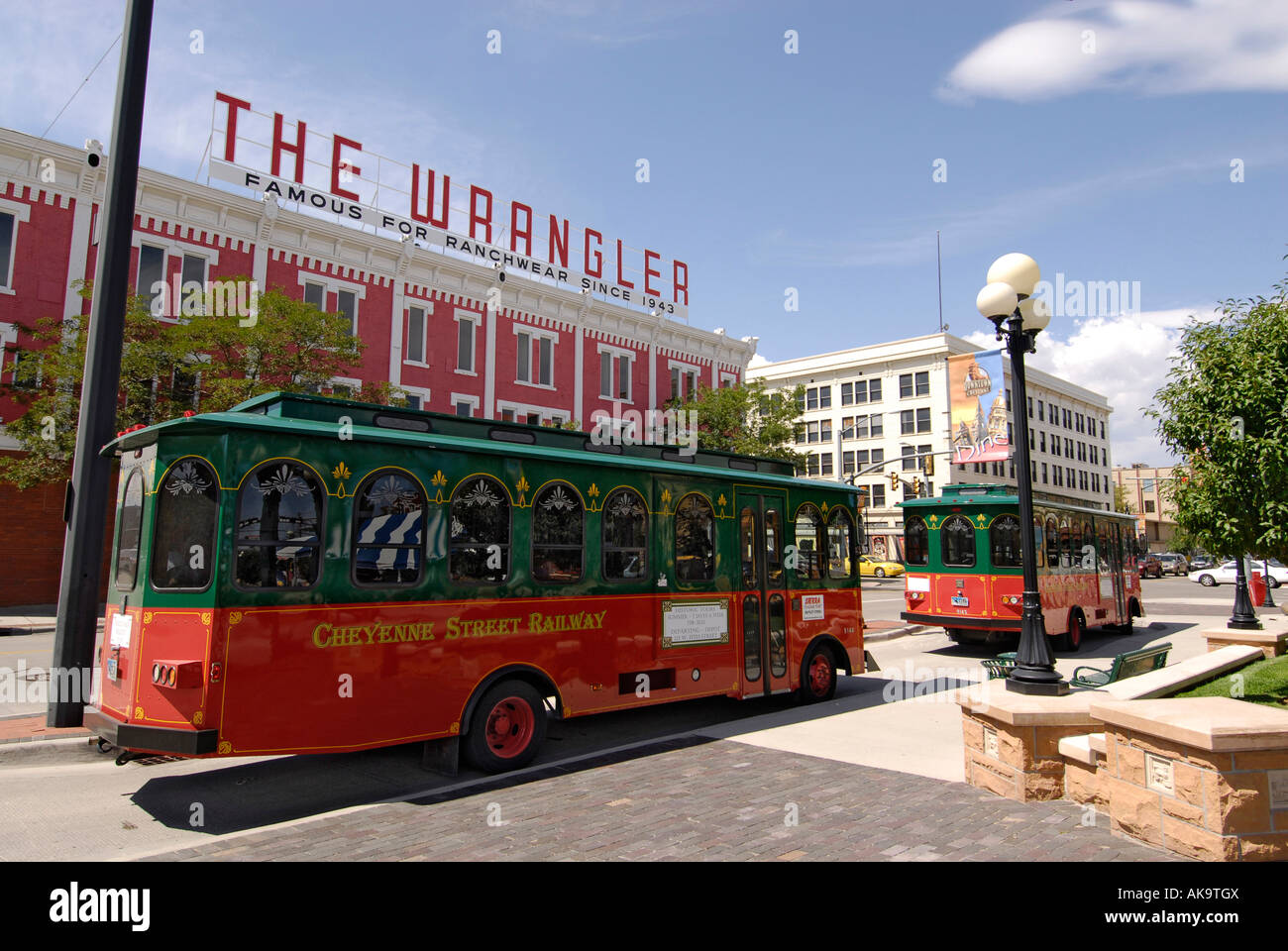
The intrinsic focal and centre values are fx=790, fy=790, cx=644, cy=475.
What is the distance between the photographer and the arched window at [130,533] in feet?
20.9

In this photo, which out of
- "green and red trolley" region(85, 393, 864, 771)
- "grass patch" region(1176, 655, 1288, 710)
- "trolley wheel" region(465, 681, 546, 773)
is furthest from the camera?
"grass patch" region(1176, 655, 1288, 710)

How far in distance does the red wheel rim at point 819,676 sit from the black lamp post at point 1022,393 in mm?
3654

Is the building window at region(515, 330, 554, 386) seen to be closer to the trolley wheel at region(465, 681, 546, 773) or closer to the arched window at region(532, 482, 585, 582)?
the arched window at region(532, 482, 585, 582)

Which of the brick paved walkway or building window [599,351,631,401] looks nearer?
the brick paved walkway

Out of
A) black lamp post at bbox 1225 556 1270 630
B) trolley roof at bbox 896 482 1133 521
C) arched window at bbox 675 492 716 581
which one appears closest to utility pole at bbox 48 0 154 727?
arched window at bbox 675 492 716 581

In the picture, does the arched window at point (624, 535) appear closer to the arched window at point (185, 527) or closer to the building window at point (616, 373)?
the arched window at point (185, 527)

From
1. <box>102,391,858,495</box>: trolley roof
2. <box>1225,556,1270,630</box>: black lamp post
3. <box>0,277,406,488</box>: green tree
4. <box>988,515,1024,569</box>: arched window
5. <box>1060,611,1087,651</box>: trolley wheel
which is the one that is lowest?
<box>1060,611,1087,651</box>: trolley wheel

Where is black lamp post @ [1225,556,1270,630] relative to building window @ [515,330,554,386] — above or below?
below

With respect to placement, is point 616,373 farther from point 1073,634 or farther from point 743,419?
point 1073,634

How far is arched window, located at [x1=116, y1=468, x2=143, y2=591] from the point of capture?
20.9 ft

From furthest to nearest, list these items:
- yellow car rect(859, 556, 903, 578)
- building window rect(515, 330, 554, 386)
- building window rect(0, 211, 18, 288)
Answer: yellow car rect(859, 556, 903, 578), building window rect(515, 330, 554, 386), building window rect(0, 211, 18, 288)

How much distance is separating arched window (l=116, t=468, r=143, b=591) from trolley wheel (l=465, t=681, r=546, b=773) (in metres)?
3.08

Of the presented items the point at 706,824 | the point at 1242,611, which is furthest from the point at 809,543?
the point at 1242,611

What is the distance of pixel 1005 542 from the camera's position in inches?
614
